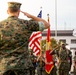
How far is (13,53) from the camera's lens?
21.4 feet

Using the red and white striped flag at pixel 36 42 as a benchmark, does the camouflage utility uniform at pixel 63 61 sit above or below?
below

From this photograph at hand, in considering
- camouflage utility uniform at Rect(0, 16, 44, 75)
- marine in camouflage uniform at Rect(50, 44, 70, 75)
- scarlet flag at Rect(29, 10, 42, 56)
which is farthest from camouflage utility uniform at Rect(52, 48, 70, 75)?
camouflage utility uniform at Rect(0, 16, 44, 75)

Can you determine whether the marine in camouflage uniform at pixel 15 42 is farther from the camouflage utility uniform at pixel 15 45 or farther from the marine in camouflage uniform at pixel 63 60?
the marine in camouflage uniform at pixel 63 60

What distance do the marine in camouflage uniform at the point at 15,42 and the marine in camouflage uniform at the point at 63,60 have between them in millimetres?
12542

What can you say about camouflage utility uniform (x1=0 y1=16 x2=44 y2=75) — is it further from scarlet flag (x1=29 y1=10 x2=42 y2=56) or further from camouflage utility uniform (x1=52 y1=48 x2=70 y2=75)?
scarlet flag (x1=29 y1=10 x2=42 y2=56)

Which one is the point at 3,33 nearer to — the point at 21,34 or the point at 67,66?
the point at 21,34

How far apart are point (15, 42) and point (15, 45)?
1.7 inches

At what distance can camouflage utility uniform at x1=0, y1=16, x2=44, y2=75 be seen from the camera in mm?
6516

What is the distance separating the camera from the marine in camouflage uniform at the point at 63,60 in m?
19.2

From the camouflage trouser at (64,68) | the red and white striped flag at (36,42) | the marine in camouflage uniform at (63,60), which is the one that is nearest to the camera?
the marine in camouflage uniform at (63,60)

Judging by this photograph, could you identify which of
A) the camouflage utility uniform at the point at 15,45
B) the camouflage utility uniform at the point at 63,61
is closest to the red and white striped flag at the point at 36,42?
the camouflage utility uniform at the point at 63,61

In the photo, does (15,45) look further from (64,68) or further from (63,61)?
(64,68)

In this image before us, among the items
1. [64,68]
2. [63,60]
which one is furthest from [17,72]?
[64,68]

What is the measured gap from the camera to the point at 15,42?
659cm
